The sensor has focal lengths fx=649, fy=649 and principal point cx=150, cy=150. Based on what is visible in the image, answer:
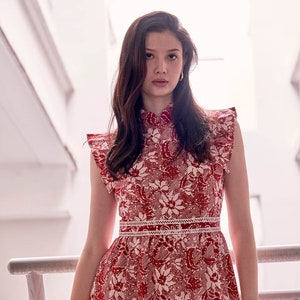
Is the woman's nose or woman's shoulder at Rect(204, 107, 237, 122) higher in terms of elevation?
the woman's nose

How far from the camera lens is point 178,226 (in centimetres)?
136

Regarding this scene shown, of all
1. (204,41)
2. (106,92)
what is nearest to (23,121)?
(106,92)

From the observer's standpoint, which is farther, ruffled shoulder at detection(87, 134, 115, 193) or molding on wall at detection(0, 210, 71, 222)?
molding on wall at detection(0, 210, 71, 222)

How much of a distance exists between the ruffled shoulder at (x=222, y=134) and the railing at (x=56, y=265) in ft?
0.67

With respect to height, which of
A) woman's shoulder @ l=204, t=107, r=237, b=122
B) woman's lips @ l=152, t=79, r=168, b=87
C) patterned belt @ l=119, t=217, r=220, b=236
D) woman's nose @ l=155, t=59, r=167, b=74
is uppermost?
woman's nose @ l=155, t=59, r=167, b=74

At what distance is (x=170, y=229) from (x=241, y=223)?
15 centimetres

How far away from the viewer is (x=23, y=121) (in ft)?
10.00

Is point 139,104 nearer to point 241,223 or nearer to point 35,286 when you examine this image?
point 241,223

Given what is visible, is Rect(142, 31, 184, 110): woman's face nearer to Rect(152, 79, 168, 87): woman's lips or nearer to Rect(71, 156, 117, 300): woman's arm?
Rect(152, 79, 168, 87): woman's lips

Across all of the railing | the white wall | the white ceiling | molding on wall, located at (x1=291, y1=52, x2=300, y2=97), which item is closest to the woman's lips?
the railing

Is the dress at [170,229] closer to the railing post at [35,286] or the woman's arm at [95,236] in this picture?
the woman's arm at [95,236]

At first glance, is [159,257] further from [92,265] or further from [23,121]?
[23,121]

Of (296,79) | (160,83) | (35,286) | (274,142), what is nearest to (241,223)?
(160,83)

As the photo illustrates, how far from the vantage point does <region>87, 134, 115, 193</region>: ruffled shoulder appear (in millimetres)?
1453
